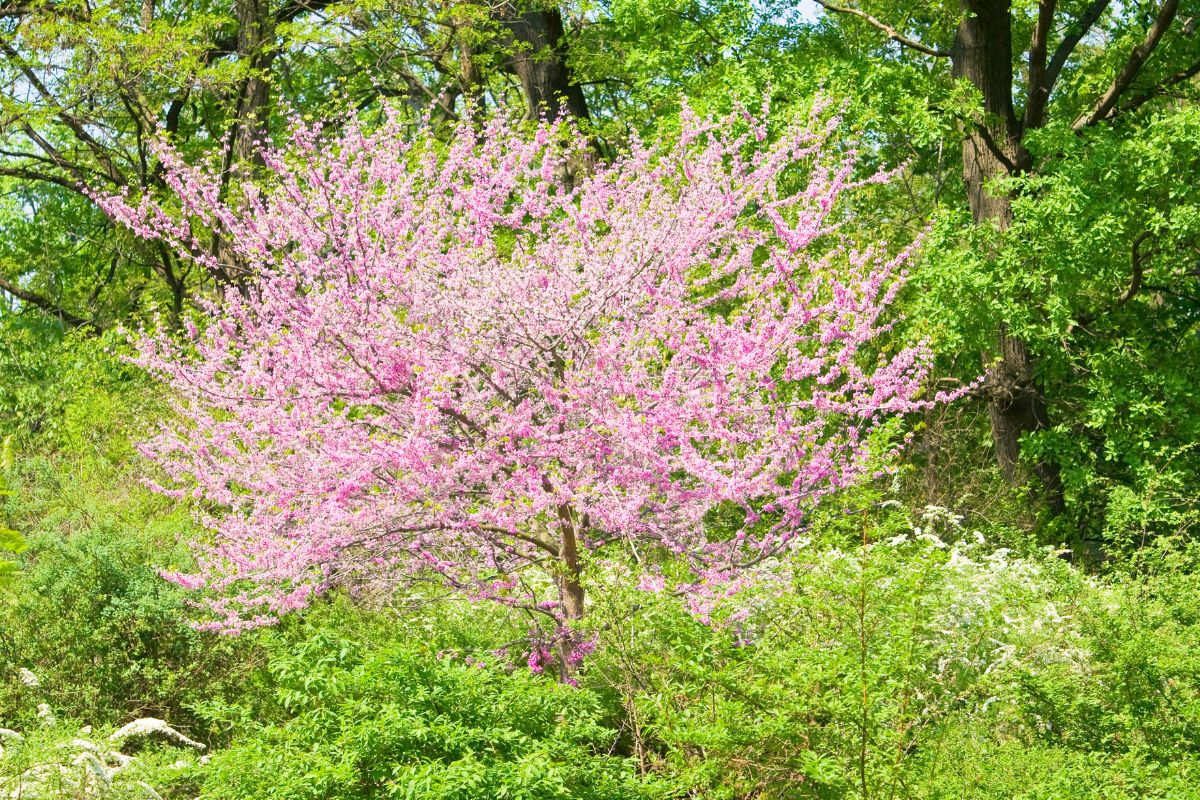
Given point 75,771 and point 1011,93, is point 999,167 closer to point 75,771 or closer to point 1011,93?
point 1011,93

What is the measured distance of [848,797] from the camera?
5461mm

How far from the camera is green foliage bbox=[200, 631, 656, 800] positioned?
4.84 m

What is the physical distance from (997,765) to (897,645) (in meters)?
0.80

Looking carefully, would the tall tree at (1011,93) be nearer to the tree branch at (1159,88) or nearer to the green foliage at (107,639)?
the tree branch at (1159,88)

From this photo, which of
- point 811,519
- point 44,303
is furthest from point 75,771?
point 44,303

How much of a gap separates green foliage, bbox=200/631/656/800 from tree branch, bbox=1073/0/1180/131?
32.2 ft

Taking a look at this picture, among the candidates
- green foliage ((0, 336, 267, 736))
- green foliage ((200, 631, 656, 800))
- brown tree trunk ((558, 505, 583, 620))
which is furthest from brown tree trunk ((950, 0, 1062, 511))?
green foliage ((200, 631, 656, 800))

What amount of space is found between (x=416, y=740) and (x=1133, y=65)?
1080 centimetres

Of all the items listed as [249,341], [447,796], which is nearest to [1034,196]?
[249,341]

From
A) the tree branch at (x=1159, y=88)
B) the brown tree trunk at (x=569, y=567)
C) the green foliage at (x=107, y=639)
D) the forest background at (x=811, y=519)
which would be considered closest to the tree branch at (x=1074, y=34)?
the forest background at (x=811, y=519)

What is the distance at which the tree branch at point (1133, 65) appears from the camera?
41.1 ft

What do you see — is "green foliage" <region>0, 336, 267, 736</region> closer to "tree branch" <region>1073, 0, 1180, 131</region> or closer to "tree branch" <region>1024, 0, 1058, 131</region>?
"tree branch" <region>1024, 0, 1058, 131</region>

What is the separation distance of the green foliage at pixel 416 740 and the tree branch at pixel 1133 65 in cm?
981

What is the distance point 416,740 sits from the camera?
5191mm
